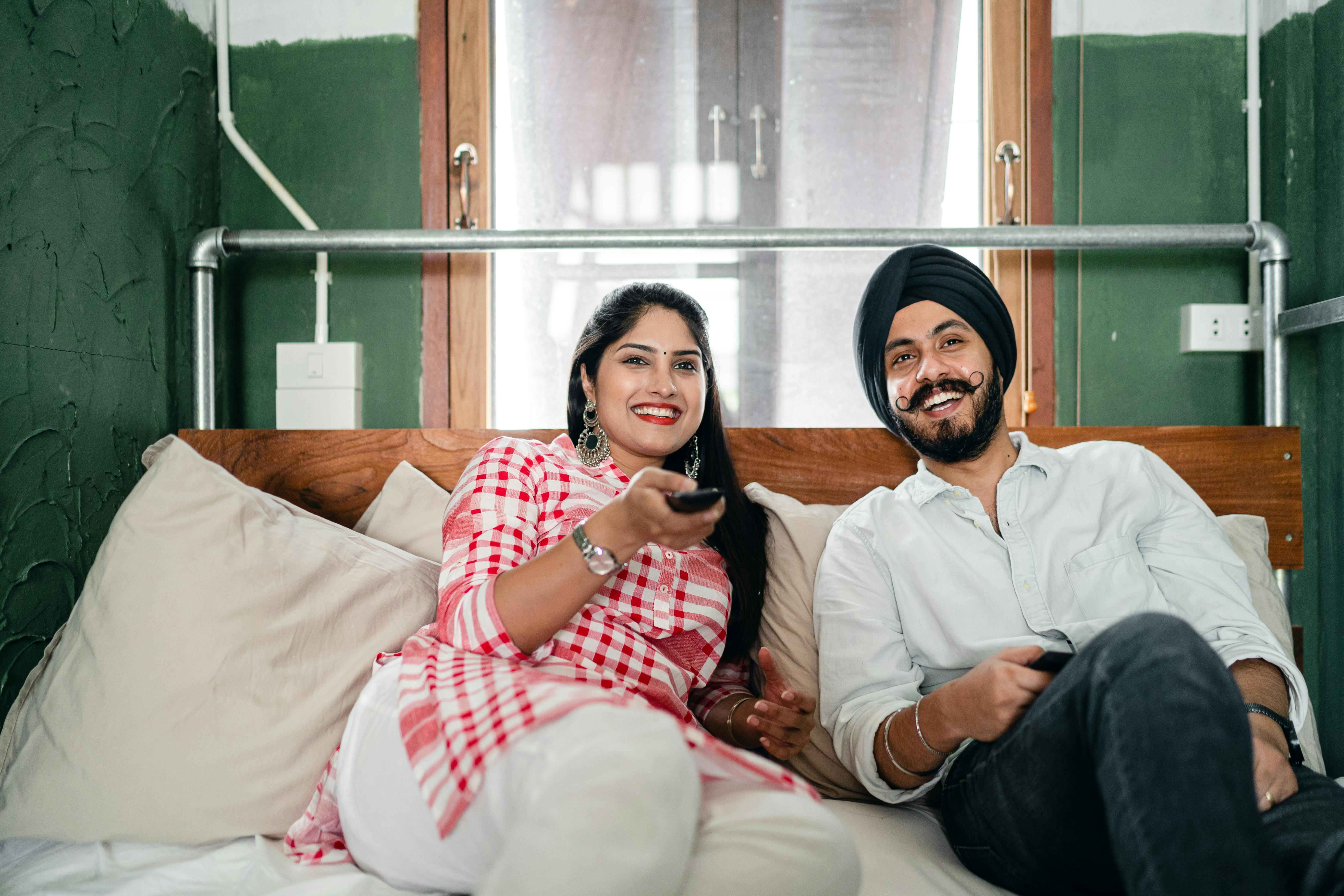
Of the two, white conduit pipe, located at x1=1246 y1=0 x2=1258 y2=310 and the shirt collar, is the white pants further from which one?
white conduit pipe, located at x1=1246 y1=0 x2=1258 y2=310

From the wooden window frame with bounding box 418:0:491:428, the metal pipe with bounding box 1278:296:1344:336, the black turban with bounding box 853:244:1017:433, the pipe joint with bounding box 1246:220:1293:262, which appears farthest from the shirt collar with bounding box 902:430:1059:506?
the wooden window frame with bounding box 418:0:491:428

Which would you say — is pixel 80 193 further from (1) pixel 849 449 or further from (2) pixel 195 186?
(1) pixel 849 449

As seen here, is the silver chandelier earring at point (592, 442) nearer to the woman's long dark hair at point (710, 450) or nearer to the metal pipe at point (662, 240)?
the woman's long dark hair at point (710, 450)

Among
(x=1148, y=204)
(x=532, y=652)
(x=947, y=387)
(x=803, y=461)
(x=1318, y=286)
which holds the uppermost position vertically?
(x=1148, y=204)

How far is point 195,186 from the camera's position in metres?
1.72

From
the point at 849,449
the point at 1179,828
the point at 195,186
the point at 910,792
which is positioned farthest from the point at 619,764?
the point at 195,186

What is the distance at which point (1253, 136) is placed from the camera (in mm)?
1761

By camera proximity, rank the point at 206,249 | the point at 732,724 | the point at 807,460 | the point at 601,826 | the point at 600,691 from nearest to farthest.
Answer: the point at 601,826 → the point at 600,691 → the point at 732,724 → the point at 807,460 → the point at 206,249

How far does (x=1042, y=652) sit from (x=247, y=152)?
1772 millimetres

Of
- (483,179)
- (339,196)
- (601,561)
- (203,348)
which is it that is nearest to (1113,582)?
(601,561)

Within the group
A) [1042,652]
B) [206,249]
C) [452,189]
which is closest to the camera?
[1042,652]

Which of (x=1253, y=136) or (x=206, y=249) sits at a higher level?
(x=1253, y=136)

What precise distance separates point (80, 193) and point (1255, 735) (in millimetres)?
1863

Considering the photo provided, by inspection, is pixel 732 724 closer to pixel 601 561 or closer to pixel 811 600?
pixel 811 600
